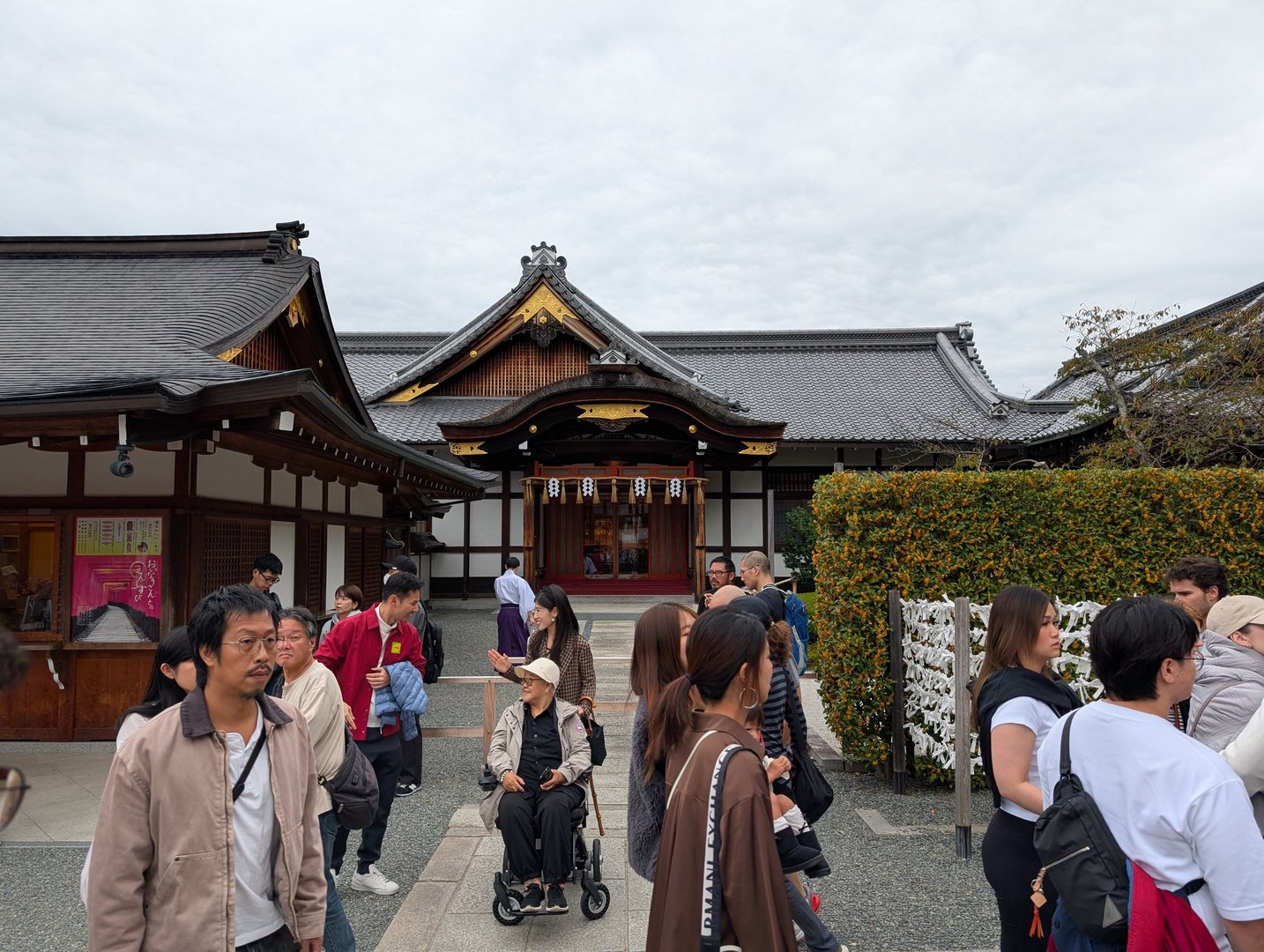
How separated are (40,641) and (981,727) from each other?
7308 millimetres

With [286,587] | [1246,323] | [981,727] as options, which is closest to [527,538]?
[286,587]

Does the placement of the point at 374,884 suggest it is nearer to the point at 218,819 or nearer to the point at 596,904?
the point at 596,904

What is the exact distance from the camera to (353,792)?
293 cm

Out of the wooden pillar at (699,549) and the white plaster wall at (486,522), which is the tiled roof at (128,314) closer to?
the white plaster wall at (486,522)

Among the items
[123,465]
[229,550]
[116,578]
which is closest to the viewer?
[123,465]

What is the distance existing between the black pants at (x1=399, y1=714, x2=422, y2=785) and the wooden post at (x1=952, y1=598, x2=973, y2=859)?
10.4ft

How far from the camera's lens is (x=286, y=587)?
8.67 meters

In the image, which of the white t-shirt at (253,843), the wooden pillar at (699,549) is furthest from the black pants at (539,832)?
the wooden pillar at (699,549)

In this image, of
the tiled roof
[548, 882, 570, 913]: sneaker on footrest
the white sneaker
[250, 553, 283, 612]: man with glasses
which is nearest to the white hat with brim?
[548, 882, 570, 913]: sneaker on footrest

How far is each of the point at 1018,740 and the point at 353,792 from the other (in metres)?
2.32

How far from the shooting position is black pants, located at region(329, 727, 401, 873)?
4.11 meters

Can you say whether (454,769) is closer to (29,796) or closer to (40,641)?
(29,796)

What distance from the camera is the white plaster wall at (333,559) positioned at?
10055mm

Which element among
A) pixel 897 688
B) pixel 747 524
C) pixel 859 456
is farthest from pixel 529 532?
pixel 897 688
